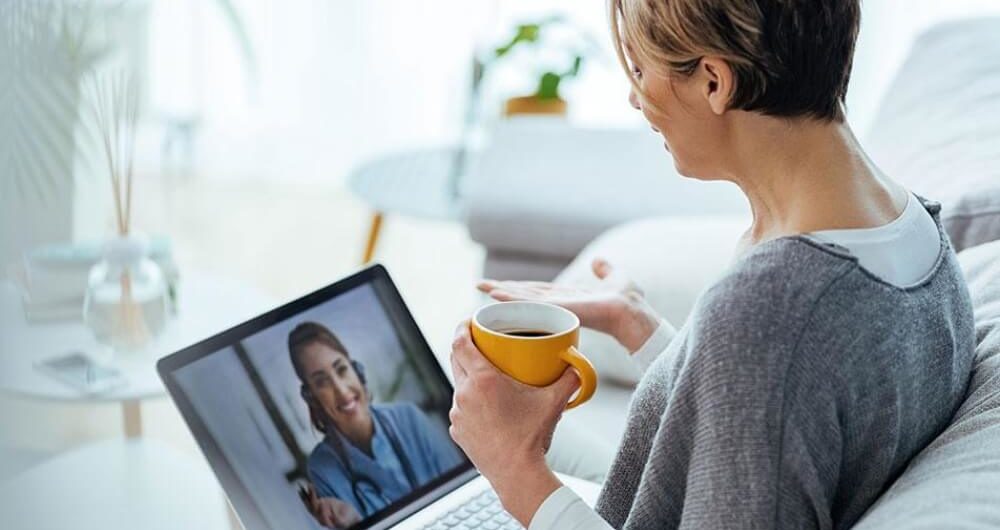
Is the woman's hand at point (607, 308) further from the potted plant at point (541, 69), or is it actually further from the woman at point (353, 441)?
the potted plant at point (541, 69)

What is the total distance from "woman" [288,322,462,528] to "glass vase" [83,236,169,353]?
61 centimetres

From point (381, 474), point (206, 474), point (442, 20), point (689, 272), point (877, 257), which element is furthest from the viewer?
point (442, 20)

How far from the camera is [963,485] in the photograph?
0.86 m

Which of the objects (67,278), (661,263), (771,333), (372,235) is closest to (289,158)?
(372,235)

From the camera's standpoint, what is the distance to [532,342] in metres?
0.92

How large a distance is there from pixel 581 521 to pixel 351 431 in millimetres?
333

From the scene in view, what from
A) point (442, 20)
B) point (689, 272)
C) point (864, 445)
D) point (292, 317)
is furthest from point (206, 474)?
point (442, 20)

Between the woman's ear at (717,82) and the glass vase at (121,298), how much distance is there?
1069 millimetres

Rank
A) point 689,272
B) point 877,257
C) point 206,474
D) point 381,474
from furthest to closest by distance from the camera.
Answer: point 689,272 → point 206,474 → point 381,474 → point 877,257

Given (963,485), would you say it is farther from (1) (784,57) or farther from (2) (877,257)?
(1) (784,57)

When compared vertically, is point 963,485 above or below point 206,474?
above

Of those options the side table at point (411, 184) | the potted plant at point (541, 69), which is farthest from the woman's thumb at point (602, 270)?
the potted plant at point (541, 69)

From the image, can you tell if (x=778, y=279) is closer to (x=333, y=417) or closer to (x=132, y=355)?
(x=333, y=417)

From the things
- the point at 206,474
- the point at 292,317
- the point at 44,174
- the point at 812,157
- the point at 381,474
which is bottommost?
the point at 206,474
